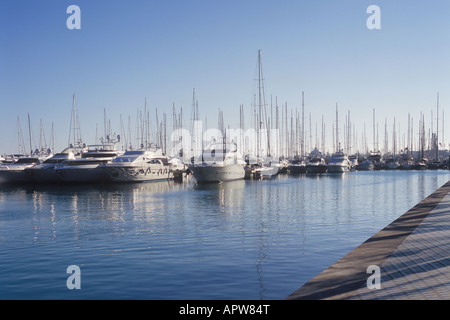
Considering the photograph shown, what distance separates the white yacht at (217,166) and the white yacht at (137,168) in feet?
26.7

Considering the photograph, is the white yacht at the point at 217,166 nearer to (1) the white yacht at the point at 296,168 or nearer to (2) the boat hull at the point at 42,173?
(2) the boat hull at the point at 42,173

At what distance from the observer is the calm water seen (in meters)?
12.2

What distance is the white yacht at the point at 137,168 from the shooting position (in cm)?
6084

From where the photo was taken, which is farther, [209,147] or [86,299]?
[209,147]

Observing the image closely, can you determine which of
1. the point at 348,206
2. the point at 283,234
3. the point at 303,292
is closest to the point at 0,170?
the point at 348,206

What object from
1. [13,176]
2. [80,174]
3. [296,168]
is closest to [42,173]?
[13,176]

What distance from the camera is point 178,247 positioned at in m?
17.7

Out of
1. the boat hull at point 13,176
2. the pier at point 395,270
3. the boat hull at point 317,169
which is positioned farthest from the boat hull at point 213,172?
the pier at point 395,270

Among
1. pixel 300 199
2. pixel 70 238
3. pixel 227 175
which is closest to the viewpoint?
pixel 70 238

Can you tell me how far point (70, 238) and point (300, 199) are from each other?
21789 mm

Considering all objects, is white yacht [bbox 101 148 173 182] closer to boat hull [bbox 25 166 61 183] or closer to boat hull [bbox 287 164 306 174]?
boat hull [bbox 25 166 61 183]

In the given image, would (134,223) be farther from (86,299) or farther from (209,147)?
(209,147)

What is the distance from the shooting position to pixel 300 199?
3838cm

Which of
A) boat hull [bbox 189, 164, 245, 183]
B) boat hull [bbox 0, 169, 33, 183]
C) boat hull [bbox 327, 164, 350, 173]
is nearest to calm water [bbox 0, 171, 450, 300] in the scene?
boat hull [bbox 189, 164, 245, 183]
